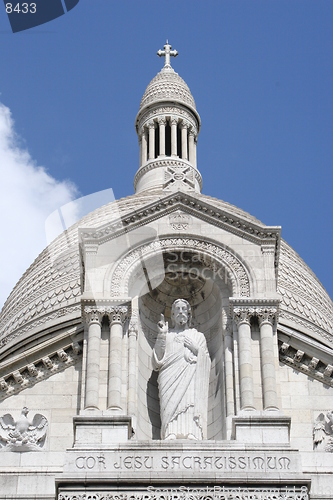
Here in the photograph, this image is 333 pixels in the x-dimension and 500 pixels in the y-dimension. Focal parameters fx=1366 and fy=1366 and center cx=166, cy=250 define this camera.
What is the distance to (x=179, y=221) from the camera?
29297mm

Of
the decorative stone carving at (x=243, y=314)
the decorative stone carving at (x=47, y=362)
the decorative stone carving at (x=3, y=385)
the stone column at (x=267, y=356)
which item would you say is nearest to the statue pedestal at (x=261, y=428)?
the stone column at (x=267, y=356)

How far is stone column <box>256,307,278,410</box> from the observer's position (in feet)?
85.8

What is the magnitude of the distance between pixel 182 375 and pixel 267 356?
1751mm

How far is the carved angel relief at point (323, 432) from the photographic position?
1038 inches

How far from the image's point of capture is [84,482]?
942 inches

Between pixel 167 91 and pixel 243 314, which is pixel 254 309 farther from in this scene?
pixel 167 91

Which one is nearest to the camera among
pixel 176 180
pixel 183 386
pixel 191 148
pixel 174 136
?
pixel 183 386

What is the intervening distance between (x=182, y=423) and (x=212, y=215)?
4.99m

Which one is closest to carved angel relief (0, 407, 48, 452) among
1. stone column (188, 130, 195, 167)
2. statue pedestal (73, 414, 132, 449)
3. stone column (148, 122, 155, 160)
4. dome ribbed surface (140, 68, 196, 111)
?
statue pedestal (73, 414, 132, 449)

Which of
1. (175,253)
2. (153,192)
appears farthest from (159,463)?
(153,192)

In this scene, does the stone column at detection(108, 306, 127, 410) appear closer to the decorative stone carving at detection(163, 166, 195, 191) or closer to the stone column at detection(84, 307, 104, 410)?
the stone column at detection(84, 307, 104, 410)

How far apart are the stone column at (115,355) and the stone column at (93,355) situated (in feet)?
0.81

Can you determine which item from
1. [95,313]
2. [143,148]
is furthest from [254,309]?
[143,148]

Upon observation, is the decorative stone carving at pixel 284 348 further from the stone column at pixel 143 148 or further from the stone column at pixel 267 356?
the stone column at pixel 143 148
